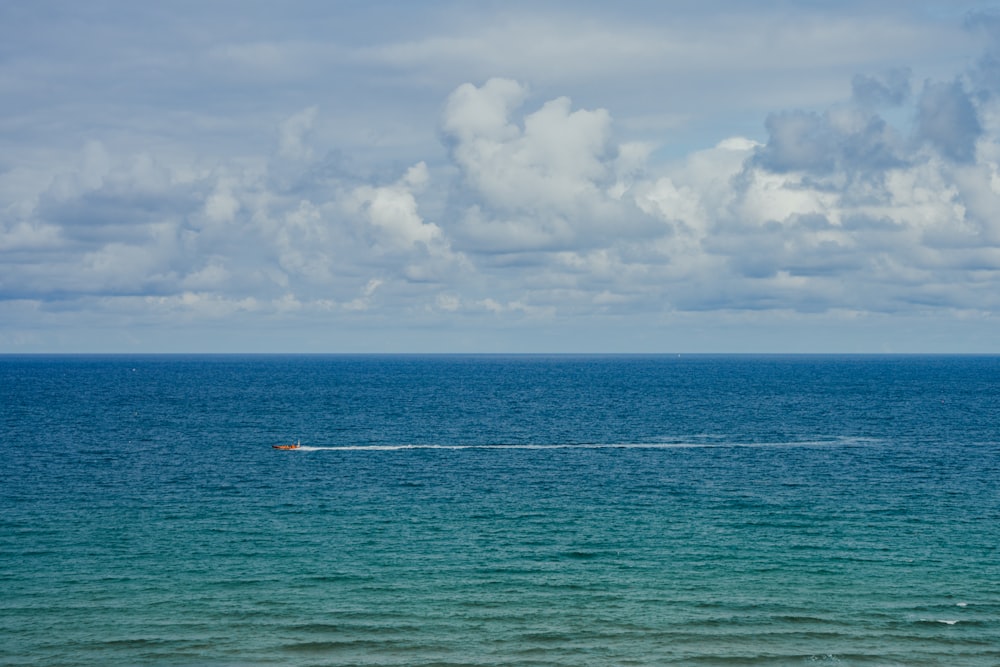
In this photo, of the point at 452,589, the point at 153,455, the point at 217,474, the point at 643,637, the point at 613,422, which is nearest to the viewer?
the point at 643,637

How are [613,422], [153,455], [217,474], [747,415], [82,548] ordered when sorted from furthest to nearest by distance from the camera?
1. [747,415]
2. [613,422]
3. [153,455]
4. [217,474]
5. [82,548]

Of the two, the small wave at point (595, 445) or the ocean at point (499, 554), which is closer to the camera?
the ocean at point (499, 554)

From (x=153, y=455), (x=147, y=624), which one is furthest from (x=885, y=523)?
(x=153, y=455)

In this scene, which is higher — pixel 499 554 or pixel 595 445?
pixel 595 445

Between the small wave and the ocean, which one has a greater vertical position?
the small wave

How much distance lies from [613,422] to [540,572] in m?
104

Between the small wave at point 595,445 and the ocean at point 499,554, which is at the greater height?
the small wave at point 595,445

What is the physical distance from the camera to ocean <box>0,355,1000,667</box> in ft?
149

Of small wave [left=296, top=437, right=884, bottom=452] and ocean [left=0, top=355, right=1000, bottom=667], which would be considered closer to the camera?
ocean [left=0, top=355, right=1000, bottom=667]

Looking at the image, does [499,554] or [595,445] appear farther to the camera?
[595,445]

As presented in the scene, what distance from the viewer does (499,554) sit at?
61.5 meters

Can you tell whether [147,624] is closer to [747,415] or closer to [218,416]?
[218,416]

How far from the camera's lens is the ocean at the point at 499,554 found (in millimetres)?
45438

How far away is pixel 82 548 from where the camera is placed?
6256 cm
